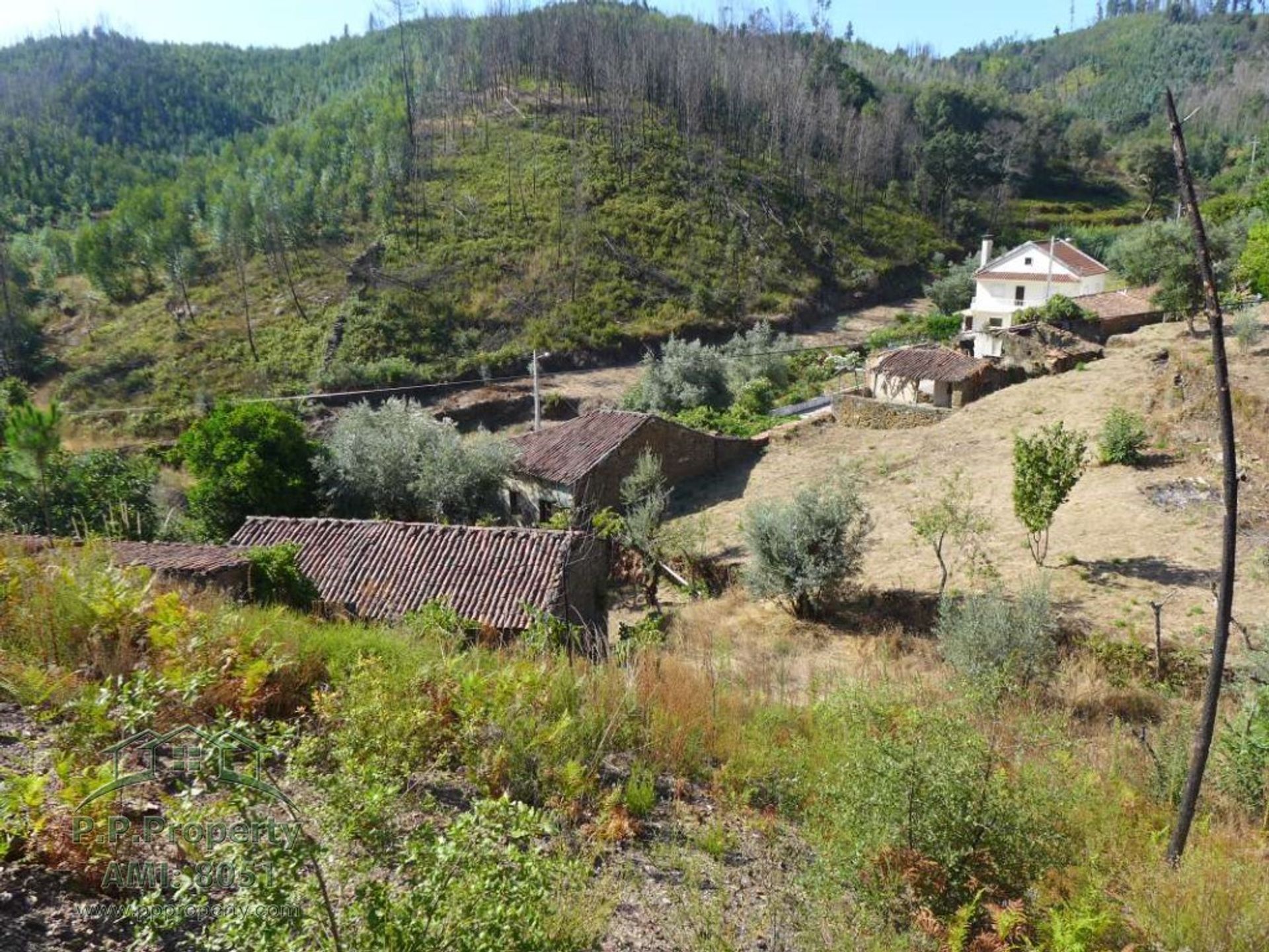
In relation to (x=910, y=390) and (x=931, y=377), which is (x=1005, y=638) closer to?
(x=931, y=377)

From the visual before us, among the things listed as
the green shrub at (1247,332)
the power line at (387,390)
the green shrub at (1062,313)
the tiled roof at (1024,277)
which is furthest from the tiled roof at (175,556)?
the tiled roof at (1024,277)

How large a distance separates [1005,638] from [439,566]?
868 centimetres

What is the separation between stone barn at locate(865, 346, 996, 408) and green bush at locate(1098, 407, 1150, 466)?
7076mm

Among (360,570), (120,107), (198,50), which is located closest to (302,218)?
(360,570)

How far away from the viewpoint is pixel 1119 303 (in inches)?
1277

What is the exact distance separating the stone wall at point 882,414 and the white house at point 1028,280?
1633cm

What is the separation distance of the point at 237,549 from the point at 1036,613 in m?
11.5

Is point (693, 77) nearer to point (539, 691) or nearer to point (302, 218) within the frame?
point (302, 218)

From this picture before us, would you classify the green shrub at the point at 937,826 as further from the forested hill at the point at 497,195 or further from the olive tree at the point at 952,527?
the forested hill at the point at 497,195

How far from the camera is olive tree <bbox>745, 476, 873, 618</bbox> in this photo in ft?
44.0

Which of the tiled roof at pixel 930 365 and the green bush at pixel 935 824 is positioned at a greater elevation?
the tiled roof at pixel 930 365

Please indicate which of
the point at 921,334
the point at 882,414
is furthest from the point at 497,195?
the point at 882,414

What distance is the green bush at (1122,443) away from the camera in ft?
57.2

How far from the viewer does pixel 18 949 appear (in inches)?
109
